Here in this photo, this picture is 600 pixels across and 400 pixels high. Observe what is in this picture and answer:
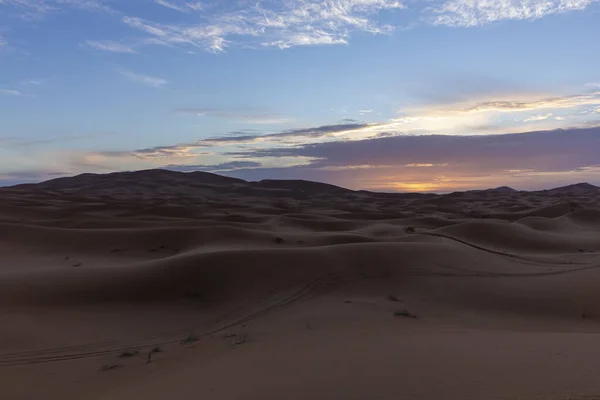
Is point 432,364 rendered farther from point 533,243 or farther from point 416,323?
point 533,243

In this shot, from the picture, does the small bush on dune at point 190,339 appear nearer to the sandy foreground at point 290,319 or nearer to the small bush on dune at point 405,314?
the sandy foreground at point 290,319

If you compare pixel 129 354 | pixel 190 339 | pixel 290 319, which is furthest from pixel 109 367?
pixel 290 319

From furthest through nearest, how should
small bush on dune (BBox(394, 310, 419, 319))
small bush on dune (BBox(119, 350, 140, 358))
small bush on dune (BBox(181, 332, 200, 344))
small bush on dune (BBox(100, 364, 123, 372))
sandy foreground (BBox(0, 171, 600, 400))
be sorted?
1. small bush on dune (BBox(394, 310, 419, 319))
2. small bush on dune (BBox(181, 332, 200, 344))
3. small bush on dune (BBox(119, 350, 140, 358))
4. small bush on dune (BBox(100, 364, 123, 372))
5. sandy foreground (BBox(0, 171, 600, 400))

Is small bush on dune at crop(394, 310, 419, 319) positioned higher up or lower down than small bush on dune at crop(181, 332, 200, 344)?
higher up

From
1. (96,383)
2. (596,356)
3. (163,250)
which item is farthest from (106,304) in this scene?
(596,356)

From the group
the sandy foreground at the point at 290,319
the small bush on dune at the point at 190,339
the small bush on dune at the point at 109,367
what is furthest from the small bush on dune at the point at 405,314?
the small bush on dune at the point at 109,367

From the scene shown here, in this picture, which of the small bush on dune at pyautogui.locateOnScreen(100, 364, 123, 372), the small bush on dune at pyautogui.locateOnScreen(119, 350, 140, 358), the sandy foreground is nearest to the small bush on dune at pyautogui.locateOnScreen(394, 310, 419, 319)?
the sandy foreground

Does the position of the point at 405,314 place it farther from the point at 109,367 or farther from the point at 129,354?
the point at 109,367

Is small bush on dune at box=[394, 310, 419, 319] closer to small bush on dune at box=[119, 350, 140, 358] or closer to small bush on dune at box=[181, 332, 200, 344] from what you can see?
small bush on dune at box=[181, 332, 200, 344]

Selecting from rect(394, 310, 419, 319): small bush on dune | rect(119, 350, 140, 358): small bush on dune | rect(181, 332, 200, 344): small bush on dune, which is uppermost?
rect(394, 310, 419, 319): small bush on dune
